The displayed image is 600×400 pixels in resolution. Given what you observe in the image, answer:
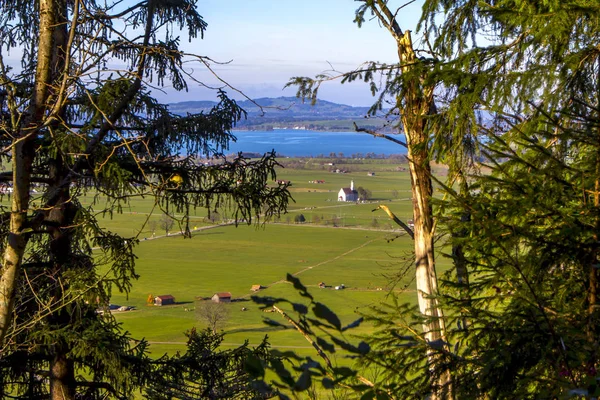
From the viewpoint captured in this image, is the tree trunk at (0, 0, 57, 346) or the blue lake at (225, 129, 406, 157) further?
the blue lake at (225, 129, 406, 157)

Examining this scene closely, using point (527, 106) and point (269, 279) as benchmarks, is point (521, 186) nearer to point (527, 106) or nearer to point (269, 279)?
point (527, 106)

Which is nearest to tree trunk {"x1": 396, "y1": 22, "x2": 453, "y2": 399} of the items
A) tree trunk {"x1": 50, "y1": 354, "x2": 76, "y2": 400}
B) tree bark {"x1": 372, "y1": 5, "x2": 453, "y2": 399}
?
tree bark {"x1": 372, "y1": 5, "x2": 453, "y2": 399}

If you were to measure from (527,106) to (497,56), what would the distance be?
643 mm

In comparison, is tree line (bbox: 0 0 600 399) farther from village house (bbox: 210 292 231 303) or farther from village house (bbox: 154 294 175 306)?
village house (bbox: 154 294 175 306)

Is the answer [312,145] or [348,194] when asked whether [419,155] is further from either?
[312,145]

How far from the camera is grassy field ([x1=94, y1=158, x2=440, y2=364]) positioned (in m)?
29.7

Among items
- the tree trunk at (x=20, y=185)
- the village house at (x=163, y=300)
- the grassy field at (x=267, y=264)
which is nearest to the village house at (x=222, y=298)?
the grassy field at (x=267, y=264)

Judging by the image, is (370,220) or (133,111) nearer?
(133,111)

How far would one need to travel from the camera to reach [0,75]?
3.22 m

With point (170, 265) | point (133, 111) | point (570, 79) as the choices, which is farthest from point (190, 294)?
point (570, 79)

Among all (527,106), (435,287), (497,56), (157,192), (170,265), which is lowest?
(170,265)

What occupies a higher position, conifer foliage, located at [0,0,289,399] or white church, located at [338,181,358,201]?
conifer foliage, located at [0,0,289,399]

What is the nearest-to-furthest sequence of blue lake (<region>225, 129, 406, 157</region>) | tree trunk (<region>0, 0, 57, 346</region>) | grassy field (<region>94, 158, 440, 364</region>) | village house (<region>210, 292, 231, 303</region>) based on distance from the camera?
tree trunk (<region>0, 0, 57, 346</region>)
grassy field (<region>94, 158, 440, 364</region>)
village house (<region>210, 292, 231, 303</region>)
blue lake (<region>225, 129, 406, 157</region>)

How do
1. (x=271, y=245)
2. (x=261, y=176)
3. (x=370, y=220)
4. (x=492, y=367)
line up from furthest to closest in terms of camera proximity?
(x=370, y=220), (x=271, y=245), (x=261, y=176), (x=492, y=367)
